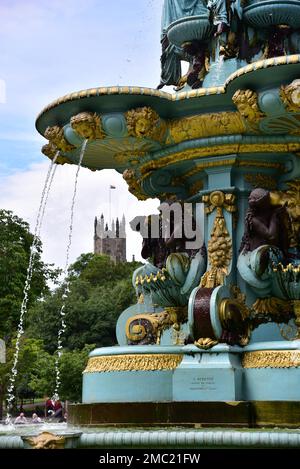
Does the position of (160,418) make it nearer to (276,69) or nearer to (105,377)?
(105,377)

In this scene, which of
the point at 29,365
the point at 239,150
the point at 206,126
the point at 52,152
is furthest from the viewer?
the point at 29,365

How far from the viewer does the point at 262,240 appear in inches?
439

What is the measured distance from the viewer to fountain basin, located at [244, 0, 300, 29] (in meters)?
12.2

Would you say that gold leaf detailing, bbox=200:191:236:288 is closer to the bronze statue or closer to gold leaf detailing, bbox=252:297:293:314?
the bronze statue

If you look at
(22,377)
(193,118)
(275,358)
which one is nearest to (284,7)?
(193,118)

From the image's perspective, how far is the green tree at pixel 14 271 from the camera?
37.0 meters

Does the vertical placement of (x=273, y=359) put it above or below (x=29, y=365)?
below

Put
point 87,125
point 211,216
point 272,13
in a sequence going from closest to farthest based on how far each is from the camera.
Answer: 1. point 87,125
2. point 211,216
3. point 272,13

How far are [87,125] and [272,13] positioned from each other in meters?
3.30

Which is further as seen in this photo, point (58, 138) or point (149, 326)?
point (149, 326)

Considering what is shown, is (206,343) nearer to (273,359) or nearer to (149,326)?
(273,359)

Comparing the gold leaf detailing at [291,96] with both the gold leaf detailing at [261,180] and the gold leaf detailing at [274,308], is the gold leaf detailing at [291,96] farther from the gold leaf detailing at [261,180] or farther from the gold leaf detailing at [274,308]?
the gold leaf detailing at [274,308]

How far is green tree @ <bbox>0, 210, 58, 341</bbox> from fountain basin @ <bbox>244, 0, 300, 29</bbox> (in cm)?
2581

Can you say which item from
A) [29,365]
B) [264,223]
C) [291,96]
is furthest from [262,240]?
[29,365]
